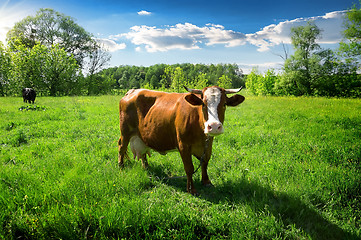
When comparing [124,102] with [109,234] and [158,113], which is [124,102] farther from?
[109,234]

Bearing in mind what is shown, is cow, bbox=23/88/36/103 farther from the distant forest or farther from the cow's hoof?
the distant forest

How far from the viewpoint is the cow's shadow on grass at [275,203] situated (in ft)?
9.43

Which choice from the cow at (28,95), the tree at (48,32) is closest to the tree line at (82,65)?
the tree at (48,32)

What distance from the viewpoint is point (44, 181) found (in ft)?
12.1

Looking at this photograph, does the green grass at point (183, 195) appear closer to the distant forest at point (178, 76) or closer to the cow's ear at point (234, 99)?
the cow's ear at point (234, 99)

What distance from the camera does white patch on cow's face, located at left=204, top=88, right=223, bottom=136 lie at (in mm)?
2969

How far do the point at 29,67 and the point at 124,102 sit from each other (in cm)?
3966

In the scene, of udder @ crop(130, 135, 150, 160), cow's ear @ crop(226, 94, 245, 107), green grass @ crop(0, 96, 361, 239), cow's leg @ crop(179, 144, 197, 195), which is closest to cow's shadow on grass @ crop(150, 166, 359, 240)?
green grass @ crop(0, 96, 361, 239)

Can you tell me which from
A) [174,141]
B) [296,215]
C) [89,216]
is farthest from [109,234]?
[296,215]

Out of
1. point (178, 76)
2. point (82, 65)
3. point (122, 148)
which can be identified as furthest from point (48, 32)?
point (122, 148)

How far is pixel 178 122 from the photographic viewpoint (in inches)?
152

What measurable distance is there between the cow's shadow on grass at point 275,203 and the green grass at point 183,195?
0.02 meters

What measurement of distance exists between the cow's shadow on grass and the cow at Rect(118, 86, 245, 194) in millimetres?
357

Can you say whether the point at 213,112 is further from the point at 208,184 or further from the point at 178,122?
the point at 208,184
